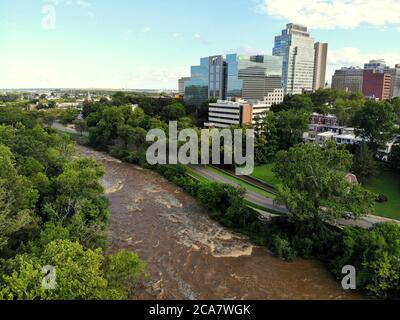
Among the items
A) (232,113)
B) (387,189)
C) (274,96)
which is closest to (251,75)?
(274,96)

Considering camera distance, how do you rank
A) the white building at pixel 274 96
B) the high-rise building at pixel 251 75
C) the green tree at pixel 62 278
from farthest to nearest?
→ the white building at pixel 274 96 < the high-rise building at pixel 251 75 < the green tree at pixel 62 278

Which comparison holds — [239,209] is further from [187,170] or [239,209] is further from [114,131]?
[114,131]

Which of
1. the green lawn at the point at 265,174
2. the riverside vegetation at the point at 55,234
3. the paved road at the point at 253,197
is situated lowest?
the paved road at the point at 253,197

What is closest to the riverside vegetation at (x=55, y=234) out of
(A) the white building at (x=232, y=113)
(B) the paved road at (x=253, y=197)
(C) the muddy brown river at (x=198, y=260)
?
(C) the muddy brown river at (x=198, y=260)

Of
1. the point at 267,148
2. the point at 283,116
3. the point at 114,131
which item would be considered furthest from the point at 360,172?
the point at 114,131

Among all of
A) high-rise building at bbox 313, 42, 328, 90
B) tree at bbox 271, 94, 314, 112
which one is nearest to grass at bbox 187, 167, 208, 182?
tree at bbox 271, 94, 314, 112

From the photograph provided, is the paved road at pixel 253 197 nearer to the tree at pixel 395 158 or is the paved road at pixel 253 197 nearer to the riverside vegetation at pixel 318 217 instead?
the riverside vegetation at pixel 318 217

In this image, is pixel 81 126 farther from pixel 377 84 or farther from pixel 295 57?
pixel 377 84
